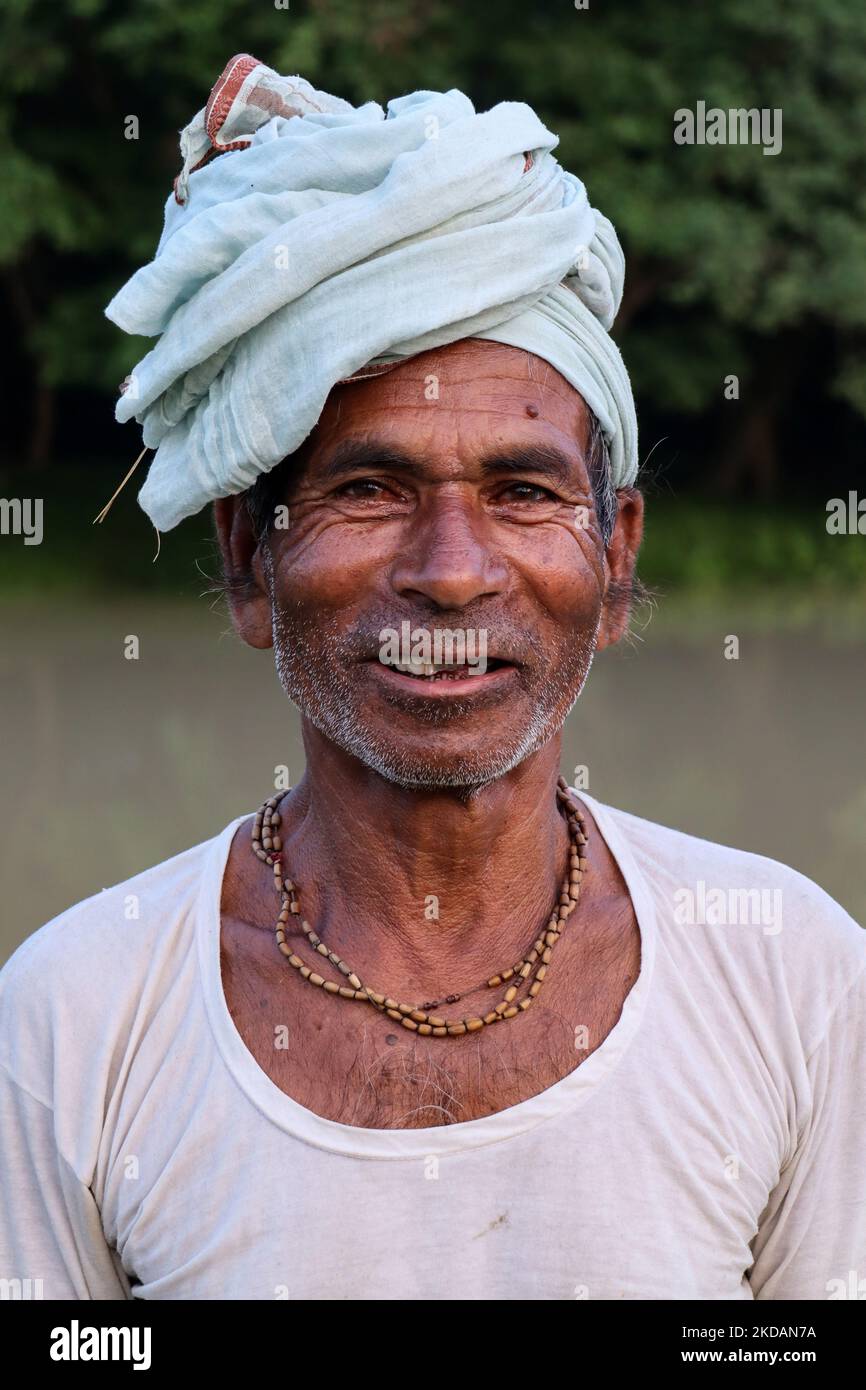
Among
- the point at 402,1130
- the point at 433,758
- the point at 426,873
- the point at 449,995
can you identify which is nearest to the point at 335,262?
the point at 433,758

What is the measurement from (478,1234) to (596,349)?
3.51ft

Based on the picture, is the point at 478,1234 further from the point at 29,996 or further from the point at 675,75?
the point at 675,75

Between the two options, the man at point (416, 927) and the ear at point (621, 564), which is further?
the ear at point (621, 564)

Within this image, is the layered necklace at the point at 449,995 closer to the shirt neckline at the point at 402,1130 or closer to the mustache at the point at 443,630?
the shirt neckline at the point at 402,1130

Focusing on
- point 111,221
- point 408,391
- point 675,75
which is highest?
point 675,75

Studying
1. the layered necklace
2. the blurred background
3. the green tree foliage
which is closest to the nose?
the layered necklace

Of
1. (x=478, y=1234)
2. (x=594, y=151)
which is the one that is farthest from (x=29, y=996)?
(x=594, y=151)

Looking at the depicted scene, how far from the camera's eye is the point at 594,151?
16562 mm

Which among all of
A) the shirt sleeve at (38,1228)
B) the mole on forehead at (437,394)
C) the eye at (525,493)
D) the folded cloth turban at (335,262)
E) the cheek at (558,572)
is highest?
the folded cloth turban at (335,262)

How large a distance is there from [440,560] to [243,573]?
436 millimetres

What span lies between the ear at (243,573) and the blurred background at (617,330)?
22.7ft

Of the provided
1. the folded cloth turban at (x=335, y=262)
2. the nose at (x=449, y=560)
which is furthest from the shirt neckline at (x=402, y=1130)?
the folded cloth turban at (x=335, y=262)

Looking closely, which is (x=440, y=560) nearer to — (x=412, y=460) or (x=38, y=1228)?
(x=412, y=460)

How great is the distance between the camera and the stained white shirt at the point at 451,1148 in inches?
78.5
